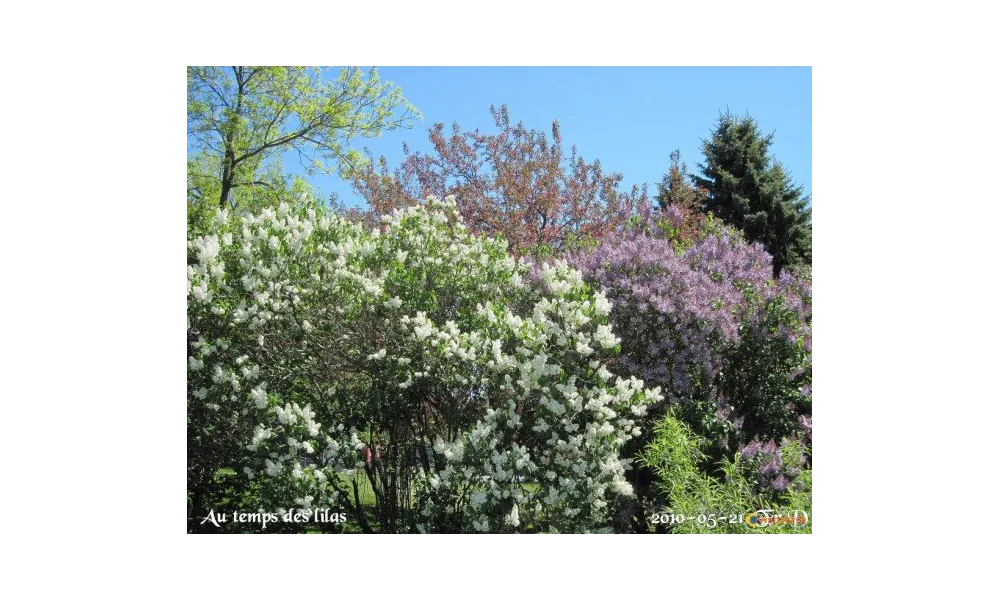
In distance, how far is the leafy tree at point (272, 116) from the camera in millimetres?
5473

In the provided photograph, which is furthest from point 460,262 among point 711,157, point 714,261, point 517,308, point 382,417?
point 711,157

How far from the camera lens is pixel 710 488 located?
4.58 meters

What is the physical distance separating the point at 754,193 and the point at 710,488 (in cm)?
382

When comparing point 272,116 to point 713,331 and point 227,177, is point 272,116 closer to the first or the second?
point 227,177

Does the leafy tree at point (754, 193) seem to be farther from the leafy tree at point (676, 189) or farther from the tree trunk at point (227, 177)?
the tree trunk at point (227, 177)

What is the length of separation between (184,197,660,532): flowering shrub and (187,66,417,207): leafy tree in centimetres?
120

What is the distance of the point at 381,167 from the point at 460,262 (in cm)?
220

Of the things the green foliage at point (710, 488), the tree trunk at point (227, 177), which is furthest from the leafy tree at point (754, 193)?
the tree trunk at point (227, 177)

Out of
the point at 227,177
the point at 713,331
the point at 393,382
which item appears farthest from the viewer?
the point at 227,177

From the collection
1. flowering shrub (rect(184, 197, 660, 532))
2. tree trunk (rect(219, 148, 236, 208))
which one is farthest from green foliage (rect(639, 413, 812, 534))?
tree trunk (rect(219, 148, 236, 208))

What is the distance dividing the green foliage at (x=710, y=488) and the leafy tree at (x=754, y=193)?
2123 millimetres

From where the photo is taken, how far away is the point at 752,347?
17.3ft

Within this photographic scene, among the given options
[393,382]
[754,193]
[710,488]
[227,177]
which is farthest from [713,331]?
[227,177]
